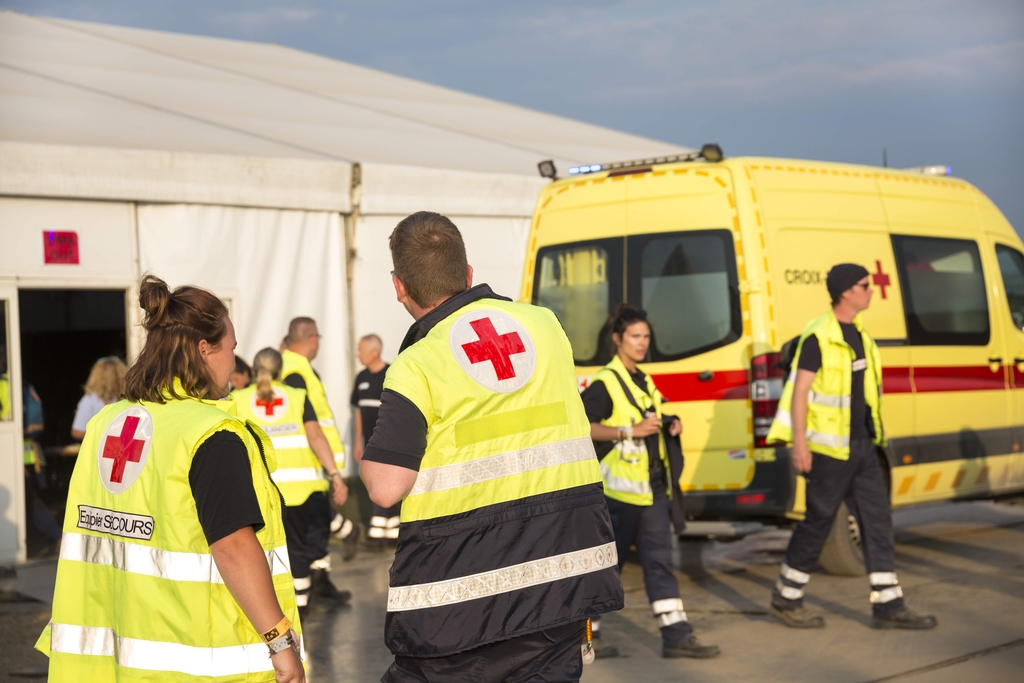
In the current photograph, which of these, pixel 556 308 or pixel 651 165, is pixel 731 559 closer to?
pixel 556 308

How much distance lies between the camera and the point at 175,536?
263 cm

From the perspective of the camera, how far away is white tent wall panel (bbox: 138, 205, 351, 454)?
9938mm

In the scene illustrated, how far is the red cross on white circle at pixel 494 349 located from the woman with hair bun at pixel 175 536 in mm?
544

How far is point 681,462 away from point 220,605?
3.92 meters

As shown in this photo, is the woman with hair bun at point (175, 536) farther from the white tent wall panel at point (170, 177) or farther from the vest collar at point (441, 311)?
the white tent wall panel at point (170, 177)

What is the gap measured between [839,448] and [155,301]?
4516 mm

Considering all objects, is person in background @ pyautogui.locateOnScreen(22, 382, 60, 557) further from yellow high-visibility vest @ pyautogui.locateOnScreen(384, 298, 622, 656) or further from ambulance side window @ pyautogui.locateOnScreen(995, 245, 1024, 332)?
ambulance side window @ pyautogui.locateOnScreen(995, 245, 1024, 332)

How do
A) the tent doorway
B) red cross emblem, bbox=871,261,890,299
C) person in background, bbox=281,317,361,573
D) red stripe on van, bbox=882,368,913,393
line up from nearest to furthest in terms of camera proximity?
person in background, bbox=281,317,361,573 < red stripe on van, bbox=882,368,913,393 < red cross emblem, bbox=871,261,890,299 < the tent doorway

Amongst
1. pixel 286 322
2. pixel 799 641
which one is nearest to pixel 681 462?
pixel 799 641

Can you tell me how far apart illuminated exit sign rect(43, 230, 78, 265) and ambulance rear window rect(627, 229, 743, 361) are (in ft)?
15.2

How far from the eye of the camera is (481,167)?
12469mm

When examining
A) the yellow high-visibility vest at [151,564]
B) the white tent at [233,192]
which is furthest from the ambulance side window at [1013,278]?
the yellow high-visibility vest at [151,564]

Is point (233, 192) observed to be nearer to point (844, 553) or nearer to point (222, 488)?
point (844, 553)

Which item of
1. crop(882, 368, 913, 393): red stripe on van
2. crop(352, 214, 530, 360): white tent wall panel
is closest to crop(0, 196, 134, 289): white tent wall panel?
crop(352, 214, 530, 360): white tent wall panel
